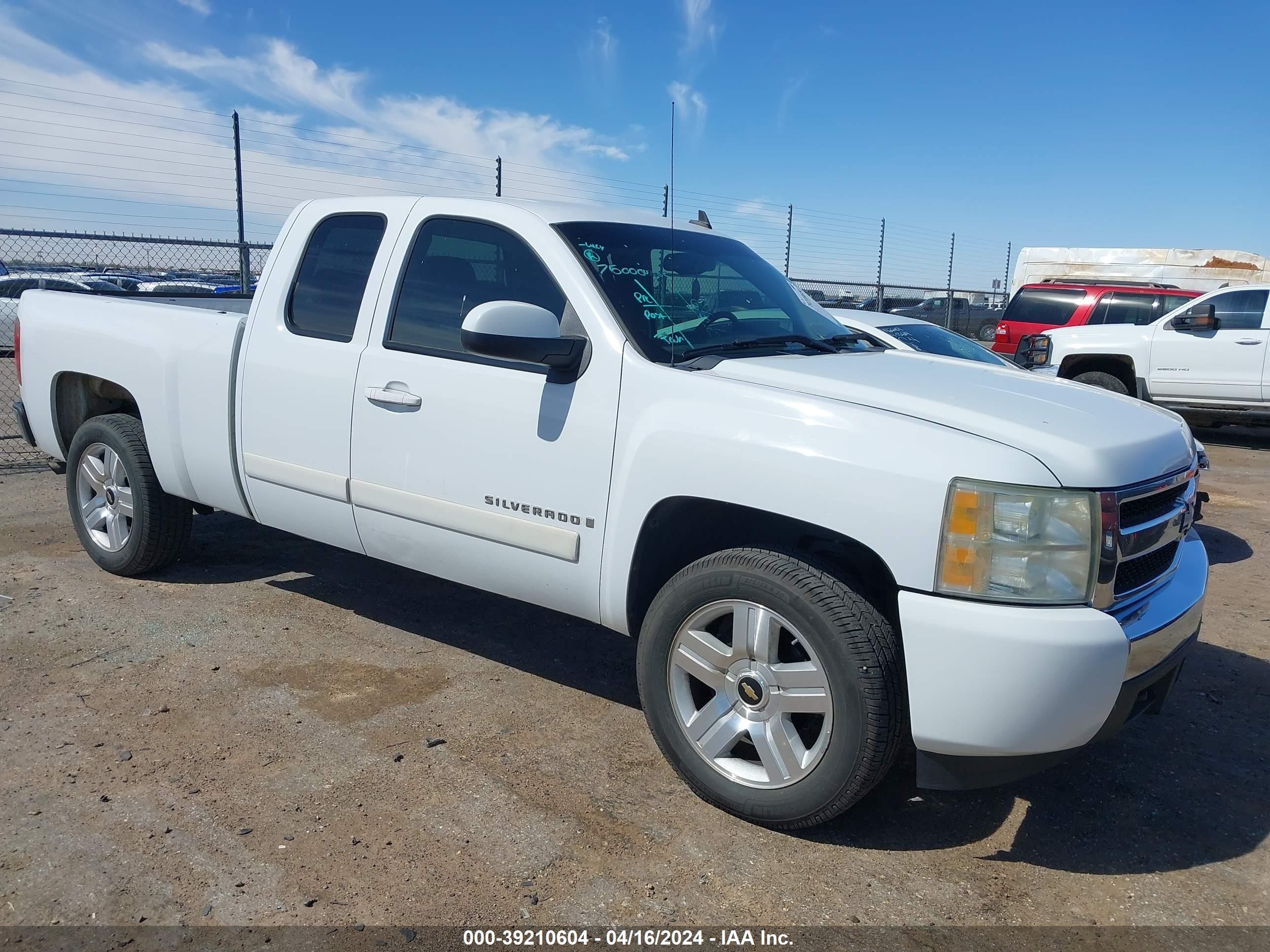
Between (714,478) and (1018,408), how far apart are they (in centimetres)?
94

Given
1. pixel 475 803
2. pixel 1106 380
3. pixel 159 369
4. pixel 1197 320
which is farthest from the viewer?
pixel 1106 380

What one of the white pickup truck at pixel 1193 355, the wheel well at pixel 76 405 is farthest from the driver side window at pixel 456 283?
the white pickup truck at pixel 1193 355

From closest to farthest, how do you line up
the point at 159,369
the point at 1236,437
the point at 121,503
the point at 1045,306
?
1. the point at 159,369
2. the point at 121,503
3. the point at 1236,437
4. the point at 1045,306

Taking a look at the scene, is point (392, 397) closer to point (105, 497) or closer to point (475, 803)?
point (475, 803)

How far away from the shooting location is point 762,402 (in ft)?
9.57

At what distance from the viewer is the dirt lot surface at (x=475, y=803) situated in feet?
8.62

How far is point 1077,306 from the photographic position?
45.9 ft

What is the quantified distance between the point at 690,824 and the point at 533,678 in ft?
4.03

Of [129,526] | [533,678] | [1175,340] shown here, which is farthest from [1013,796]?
[1175,340]

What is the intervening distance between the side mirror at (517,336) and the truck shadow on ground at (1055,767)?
1.49m

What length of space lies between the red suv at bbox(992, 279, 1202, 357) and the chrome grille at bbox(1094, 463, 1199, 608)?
11.0m

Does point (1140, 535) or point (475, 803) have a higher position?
point (1140, 535)

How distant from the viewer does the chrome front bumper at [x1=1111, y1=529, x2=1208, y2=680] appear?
105 inches

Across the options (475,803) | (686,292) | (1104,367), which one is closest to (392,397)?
(686,292)
